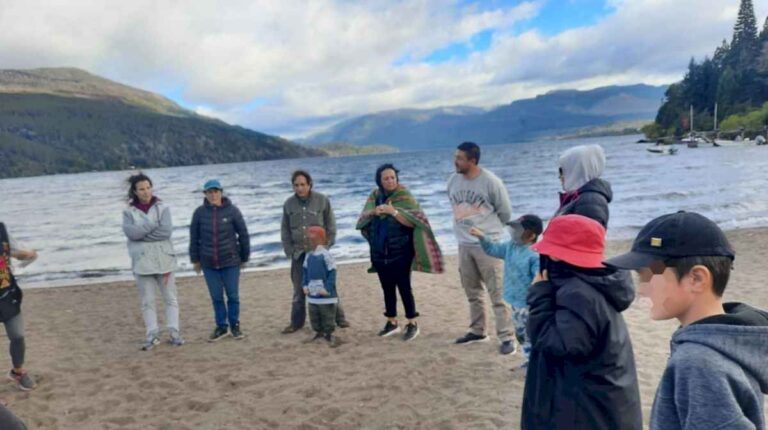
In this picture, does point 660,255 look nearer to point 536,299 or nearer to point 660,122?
point 536,299

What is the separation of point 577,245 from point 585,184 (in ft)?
4.86

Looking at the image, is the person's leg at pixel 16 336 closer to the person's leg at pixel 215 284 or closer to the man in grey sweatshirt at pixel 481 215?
the person's leg at pixel 215 284

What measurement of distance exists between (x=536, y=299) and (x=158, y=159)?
170 metres

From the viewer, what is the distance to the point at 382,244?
20.3ft

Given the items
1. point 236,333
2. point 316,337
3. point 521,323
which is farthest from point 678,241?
point 236,333

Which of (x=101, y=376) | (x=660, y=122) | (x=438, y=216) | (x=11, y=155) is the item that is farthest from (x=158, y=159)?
(x=101, y=376)

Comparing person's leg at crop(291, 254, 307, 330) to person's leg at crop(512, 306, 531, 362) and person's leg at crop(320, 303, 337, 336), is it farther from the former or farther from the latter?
person's leg at crop(512, 306, 531, 362)

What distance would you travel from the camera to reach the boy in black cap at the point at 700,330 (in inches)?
53.0

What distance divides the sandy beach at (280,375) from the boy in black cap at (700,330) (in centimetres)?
297

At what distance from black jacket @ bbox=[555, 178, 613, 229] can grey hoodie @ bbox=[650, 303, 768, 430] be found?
212cm

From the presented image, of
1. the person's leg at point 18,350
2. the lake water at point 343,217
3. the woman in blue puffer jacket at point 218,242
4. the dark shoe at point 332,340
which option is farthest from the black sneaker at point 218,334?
the lake water at point 343,217

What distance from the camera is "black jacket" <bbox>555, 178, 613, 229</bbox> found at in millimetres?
3516

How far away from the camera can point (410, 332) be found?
651 cm

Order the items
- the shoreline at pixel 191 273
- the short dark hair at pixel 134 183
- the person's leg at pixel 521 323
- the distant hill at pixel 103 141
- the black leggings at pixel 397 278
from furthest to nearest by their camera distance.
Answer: the distant hill at pixel 103 141, the shoreline at pixel 191 273, the short dark hair at pixel 134 183, the black leggings at pixel 397 278, the person's leg at pixel 521 323
